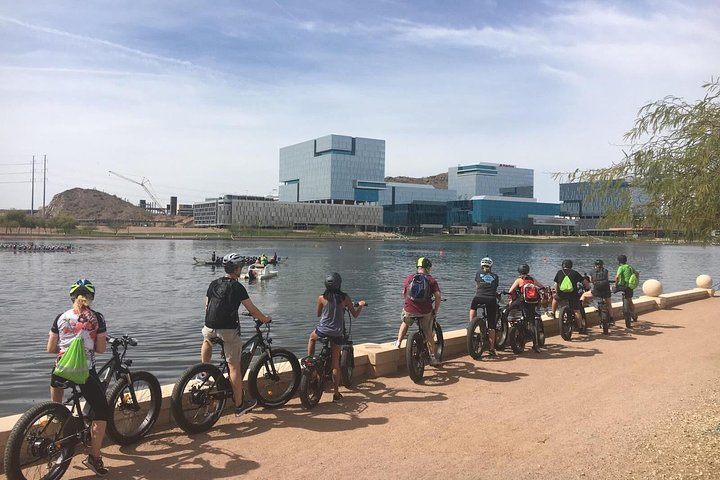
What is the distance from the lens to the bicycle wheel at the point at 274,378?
7910 mm

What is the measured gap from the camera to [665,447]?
6.65 meters

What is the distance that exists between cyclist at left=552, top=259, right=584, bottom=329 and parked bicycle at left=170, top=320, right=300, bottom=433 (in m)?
8.28

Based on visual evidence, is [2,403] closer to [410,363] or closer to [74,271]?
[410,363]

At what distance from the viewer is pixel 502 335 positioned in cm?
1253

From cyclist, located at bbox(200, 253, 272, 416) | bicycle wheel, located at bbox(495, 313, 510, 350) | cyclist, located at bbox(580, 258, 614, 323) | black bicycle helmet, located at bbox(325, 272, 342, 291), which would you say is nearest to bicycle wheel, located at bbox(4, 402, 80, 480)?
cyclist, located at bbox(200, 253, 272, 416)

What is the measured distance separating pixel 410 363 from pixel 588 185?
4403 millimetres

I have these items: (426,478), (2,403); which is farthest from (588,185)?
(2,403)

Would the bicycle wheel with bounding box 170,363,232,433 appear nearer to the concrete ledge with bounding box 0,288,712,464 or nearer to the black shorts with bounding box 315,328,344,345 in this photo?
the concrete ledge with bounding box 0,288,712,464

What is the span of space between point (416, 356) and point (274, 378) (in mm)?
2628

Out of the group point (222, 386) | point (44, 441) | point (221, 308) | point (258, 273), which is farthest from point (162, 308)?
point (44, 441)

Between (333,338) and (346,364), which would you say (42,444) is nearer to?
(333,338)

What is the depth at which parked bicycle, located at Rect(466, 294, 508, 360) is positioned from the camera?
37.4 feet

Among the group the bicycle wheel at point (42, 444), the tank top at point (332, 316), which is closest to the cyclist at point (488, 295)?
the tank top at point (332, 316)

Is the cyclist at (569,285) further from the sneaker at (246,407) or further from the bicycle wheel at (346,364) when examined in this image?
the sneaker at (246,407)
